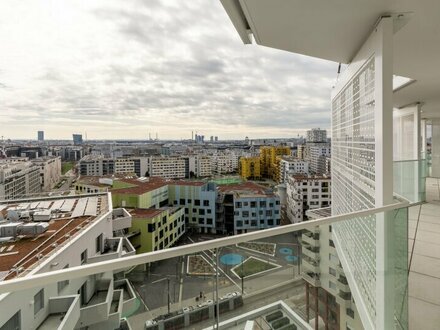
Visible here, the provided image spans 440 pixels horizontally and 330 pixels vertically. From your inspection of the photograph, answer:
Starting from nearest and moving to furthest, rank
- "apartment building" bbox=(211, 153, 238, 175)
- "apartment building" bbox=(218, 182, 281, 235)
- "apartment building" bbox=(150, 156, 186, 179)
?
"apartment building" bbox=(218, 182, 281, 235) < "apartment building" bbox=(150, 156, 186, 179) < "apartment building" bbox=(211, 153, 238, 175)

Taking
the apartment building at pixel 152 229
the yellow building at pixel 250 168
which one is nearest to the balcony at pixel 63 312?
the apartment building at pixel 152 229

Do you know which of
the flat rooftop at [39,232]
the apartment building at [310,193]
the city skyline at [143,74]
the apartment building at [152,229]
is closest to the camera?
the flat rooftop at [39,232]

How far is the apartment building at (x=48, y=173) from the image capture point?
156 feet

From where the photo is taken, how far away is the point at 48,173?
50625 millimetres

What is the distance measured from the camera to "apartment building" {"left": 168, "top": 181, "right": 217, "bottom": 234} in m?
25.2

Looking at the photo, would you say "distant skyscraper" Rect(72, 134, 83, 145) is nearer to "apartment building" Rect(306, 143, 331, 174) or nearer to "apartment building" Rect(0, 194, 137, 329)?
"apartment building" Rect(306, 143, 331, 174)

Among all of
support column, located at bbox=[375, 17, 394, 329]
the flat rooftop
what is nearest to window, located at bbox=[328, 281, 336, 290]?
support column, located at bbox=[375, 17, 394, 329]

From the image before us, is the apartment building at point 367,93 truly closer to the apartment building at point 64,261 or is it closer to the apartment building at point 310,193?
the apartment building at point 64,261

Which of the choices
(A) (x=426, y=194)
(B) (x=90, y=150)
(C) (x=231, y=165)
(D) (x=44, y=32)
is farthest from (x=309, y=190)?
(B) (x=90, y=150)

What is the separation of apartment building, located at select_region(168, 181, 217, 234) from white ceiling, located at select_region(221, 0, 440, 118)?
868 inches

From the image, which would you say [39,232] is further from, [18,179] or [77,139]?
[77,139]

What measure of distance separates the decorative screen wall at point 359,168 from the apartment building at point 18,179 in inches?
1426

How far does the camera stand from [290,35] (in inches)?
117

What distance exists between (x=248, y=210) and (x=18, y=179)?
33.3 metres
